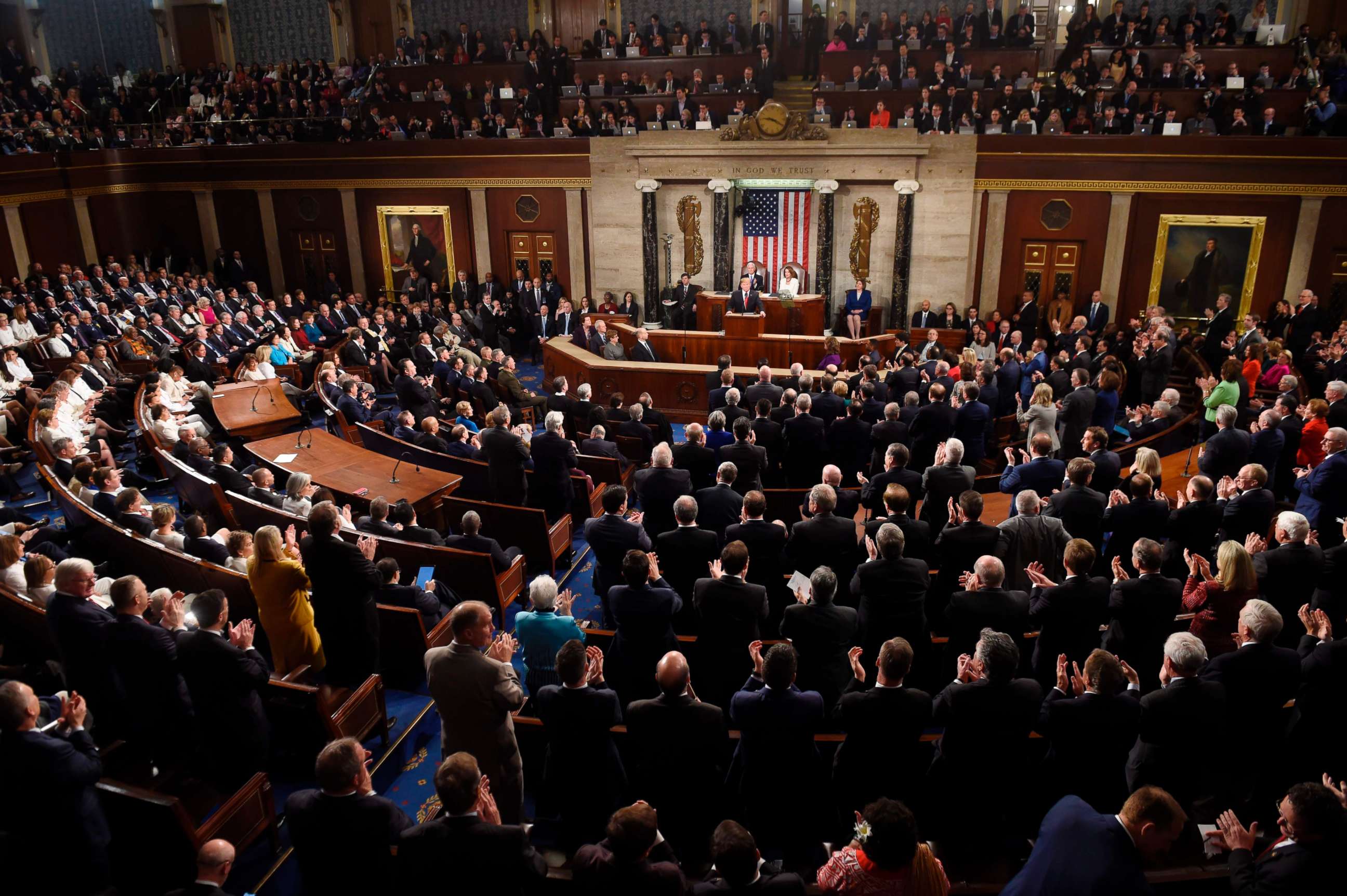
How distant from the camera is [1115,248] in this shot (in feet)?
45.8

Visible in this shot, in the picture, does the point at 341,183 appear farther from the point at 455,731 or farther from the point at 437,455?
the point at 455,731

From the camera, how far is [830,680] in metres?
4.38

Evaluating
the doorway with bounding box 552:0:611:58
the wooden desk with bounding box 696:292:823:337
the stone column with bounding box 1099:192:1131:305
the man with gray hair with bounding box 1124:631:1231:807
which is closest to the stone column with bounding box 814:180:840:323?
the wooden desk with bounding box 696:292:823:337

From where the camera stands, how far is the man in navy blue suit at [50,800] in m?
3.44

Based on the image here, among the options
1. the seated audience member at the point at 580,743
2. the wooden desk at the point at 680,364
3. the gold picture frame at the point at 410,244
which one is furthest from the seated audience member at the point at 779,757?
the gold picture frame at the point at 410,244

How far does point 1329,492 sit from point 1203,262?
357 inches

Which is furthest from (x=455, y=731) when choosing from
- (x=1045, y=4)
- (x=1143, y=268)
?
(x=1045, y=4)

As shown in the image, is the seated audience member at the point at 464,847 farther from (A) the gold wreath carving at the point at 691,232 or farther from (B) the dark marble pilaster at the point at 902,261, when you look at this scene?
(A) the gold wreath carving at the point at 691,232

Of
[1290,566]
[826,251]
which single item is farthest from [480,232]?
[1290,566]

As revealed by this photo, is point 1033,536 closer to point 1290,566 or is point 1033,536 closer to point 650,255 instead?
point 1290,566

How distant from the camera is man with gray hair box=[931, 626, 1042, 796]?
350cm

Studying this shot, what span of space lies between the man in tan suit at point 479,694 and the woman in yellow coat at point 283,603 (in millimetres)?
1398

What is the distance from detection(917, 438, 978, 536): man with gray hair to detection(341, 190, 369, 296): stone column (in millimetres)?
13385

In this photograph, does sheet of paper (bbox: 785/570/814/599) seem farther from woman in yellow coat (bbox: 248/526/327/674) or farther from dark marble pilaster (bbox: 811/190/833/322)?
dark marble pilaster (bbox: 811/190/833/322)
